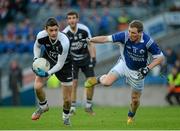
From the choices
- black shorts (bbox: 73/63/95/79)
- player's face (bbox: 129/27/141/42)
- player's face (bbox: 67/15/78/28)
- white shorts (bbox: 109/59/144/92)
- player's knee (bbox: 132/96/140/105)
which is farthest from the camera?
black shorts (bbox: 73/63/95/79)

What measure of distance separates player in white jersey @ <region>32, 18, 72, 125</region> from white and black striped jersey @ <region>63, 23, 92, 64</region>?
3759mm

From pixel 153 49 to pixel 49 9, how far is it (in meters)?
18.5

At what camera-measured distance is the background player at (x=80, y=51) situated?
1975cm

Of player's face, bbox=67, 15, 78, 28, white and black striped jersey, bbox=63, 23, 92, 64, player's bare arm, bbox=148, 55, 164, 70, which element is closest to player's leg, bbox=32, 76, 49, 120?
player's bare arm, bbox=148, 55, 164, 70

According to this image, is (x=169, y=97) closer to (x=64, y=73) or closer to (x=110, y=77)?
(x=110, y=77)

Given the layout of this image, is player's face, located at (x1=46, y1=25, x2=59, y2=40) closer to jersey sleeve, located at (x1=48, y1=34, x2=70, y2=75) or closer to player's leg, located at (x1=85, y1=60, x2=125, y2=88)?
jersey sleeve, located at (x1=48, y1=34, x2=70, y2=75)

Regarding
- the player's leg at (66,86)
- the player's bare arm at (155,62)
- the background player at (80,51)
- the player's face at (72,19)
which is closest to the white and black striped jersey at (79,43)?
the background player at (80,51)

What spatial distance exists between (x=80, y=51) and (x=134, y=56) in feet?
14.3

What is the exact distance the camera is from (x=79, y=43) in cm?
2020

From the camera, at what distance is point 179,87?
2867 cm

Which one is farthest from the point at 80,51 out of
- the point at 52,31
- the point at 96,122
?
the point at 52,31

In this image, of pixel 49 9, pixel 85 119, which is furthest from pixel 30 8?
pixel 85 119

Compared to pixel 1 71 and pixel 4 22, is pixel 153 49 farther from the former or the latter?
pixel 4 22

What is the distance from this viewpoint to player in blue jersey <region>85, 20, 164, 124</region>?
15953 mm
